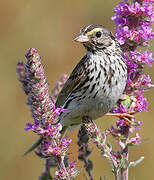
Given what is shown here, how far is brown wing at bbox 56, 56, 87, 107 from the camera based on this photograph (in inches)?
161

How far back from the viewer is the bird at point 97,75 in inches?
150

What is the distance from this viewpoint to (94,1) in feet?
26.8

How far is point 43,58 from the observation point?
7609 millimetres

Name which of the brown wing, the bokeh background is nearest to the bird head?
the brown wing

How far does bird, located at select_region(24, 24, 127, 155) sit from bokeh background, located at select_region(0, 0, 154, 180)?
2.40 meters

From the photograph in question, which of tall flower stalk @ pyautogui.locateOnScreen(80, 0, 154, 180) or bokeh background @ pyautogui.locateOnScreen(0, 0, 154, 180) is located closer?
tall flower stalk @ pyautogui.locateOnScreen(80, 0, 154, 180)

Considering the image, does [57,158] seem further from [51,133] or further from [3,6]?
[3,6]

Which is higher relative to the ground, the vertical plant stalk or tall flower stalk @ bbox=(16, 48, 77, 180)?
tall flower stalk @ bbox=(16, 48, 77, 180)

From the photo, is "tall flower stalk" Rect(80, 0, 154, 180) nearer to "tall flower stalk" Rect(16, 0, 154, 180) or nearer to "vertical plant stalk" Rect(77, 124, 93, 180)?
"tall flower stalk" Rect(16, 0, 154, 180)

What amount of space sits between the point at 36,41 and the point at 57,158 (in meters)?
5.34

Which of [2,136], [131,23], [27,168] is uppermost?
[131,23]

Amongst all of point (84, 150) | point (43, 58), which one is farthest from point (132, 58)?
point (43, 58)

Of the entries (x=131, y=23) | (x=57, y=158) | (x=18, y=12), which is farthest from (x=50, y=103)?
(x=18, y=12)

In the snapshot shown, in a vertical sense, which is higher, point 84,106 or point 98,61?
point 98,61
